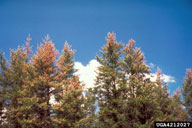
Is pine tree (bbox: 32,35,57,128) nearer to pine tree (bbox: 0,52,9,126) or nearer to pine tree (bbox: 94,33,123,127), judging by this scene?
pine tree (bbox: 94,33,123,127)

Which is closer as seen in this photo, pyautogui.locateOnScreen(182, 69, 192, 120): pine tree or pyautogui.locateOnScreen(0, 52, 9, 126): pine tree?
pyautogui.locateOnScreen(0, 52, 9, 126): pine tree

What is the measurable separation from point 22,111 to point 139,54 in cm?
1557

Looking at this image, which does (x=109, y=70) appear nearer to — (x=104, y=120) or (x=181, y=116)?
(x=104, y=120)

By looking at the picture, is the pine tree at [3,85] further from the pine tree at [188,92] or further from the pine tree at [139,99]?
the pine tree at [188,92]

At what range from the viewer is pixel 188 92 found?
2508 cm

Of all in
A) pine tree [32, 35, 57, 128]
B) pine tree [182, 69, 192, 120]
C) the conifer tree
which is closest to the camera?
pine tree [32, 35, 57, 128]

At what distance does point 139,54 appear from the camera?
717 inches

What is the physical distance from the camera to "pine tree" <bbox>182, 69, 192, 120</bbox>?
78.9ft

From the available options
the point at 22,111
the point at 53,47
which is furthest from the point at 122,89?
the point at 22,111

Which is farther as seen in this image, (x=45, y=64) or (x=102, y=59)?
(x=102, y=59)

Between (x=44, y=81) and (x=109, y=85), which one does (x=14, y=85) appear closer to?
(x=44, y=81)

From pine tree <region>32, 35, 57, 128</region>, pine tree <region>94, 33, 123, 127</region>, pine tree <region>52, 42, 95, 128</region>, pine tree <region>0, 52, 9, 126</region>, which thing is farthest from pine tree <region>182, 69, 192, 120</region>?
pine tree <region>0, 52, 9, 126</region>

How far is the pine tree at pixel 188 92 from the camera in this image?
24062 mm

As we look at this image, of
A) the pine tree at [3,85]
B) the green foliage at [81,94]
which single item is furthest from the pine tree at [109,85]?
the pine tree at [3,85]
